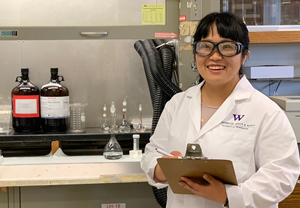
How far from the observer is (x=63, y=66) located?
99.1 inches

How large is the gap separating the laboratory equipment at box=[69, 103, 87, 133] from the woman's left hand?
145cm

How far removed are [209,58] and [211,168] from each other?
39cm

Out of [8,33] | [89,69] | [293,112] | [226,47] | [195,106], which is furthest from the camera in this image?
[89,69]

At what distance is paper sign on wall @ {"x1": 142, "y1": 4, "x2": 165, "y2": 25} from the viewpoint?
2.50 m

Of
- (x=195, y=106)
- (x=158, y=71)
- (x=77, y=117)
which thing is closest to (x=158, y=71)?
(x=158, y=71)

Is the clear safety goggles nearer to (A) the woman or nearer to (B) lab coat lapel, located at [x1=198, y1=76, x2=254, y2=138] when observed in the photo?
(A) the woman

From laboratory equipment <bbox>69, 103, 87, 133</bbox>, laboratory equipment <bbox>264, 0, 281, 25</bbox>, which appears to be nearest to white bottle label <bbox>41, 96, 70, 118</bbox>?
laboratory equipment <bbox>69, 103, 87, 133</bbox>

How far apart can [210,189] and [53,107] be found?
1559 mm

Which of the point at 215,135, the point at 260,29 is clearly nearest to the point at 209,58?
the point at 215,135

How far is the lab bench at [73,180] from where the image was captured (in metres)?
1.96

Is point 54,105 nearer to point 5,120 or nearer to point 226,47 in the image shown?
point 5,120

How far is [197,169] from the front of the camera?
3.39 feet

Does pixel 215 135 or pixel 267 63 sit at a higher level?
pixel 267 63

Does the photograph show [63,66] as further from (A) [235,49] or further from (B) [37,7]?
(A) [235,49]
